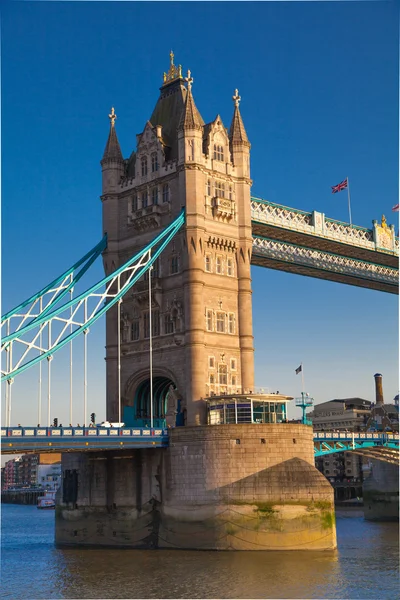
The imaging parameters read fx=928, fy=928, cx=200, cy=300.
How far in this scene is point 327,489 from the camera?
199 ft

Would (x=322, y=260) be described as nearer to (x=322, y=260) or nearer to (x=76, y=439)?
(x=322, y=260)

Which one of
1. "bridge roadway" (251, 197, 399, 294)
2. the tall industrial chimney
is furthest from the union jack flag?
the tall industrial chimney

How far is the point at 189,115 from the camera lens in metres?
71.5

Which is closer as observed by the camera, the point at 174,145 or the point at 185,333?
the point at 185,333

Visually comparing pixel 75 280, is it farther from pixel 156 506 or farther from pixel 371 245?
pixel 371 245

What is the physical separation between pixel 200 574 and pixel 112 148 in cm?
3983

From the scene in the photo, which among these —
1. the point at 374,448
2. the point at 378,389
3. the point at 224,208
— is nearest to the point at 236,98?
the point at 224,208

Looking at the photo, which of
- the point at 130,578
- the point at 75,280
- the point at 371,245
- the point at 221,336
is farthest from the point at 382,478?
the point at 130,578

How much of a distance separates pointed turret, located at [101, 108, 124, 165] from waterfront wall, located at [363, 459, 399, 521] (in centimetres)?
4362

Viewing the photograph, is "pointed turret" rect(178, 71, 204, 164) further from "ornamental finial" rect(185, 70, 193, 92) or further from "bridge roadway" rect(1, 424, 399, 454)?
"bridge roadway" rect(1, 424, 399, 454)

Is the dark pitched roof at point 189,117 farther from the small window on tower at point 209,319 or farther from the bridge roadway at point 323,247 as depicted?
the small window on tower at point 209,319

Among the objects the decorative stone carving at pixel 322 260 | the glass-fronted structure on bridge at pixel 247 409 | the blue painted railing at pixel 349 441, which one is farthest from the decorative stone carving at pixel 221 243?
the blue painted railing at pixel 349 441

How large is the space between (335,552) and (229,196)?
28902mm

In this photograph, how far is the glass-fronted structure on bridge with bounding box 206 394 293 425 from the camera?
212 feet
